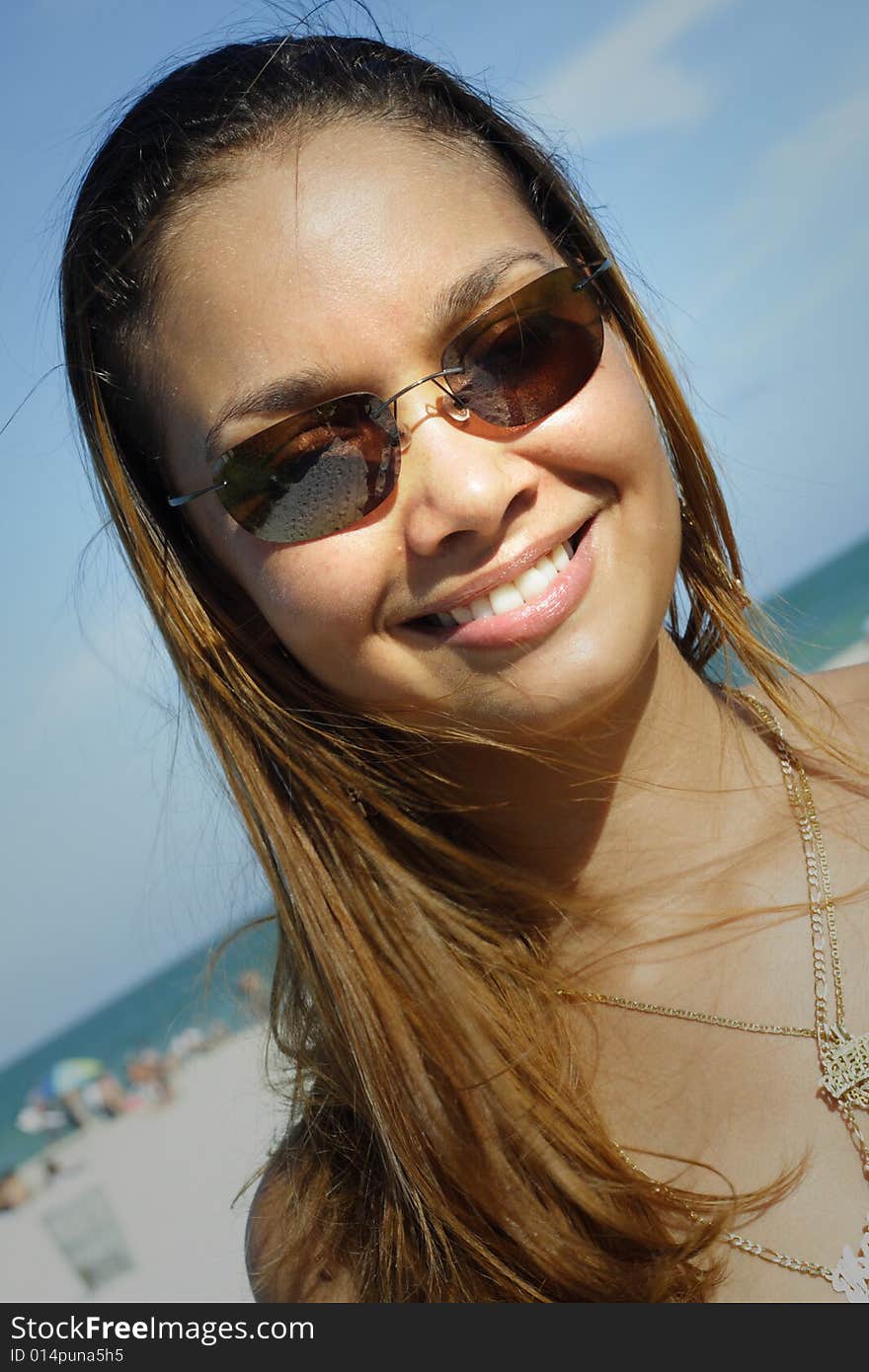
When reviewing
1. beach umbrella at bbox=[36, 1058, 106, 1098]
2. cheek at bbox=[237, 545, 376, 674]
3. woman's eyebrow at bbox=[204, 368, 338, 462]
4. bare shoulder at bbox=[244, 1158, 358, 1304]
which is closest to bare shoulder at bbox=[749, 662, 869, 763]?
cheek at bbox=[237, 545, 376, 674]

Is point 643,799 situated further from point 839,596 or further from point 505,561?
point 839,596

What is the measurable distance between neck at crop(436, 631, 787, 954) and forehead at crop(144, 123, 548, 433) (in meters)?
0.87

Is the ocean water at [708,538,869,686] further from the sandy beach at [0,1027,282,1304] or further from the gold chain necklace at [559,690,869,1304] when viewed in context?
the sandy beach at [0,1027,282,1304]

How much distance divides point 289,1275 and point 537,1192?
2.20 ft

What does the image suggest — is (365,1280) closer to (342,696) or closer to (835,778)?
(342,696)

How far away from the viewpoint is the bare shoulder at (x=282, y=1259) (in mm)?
2445

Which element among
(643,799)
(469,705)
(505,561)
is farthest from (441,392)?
(643,799)

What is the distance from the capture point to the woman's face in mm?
2047

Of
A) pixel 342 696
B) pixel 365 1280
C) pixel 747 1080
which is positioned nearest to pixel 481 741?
pixel 342 696

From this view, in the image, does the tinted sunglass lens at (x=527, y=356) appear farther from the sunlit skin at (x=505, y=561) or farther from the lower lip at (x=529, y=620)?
the lower lip at (x=529, y=620)

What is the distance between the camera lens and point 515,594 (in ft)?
6.86

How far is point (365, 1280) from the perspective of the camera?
2.40 m

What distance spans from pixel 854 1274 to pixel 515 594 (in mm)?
1271

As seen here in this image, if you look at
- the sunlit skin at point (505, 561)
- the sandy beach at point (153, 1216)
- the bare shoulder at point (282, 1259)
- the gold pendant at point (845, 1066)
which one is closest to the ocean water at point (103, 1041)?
the sandy beach at point (153, 1216)
